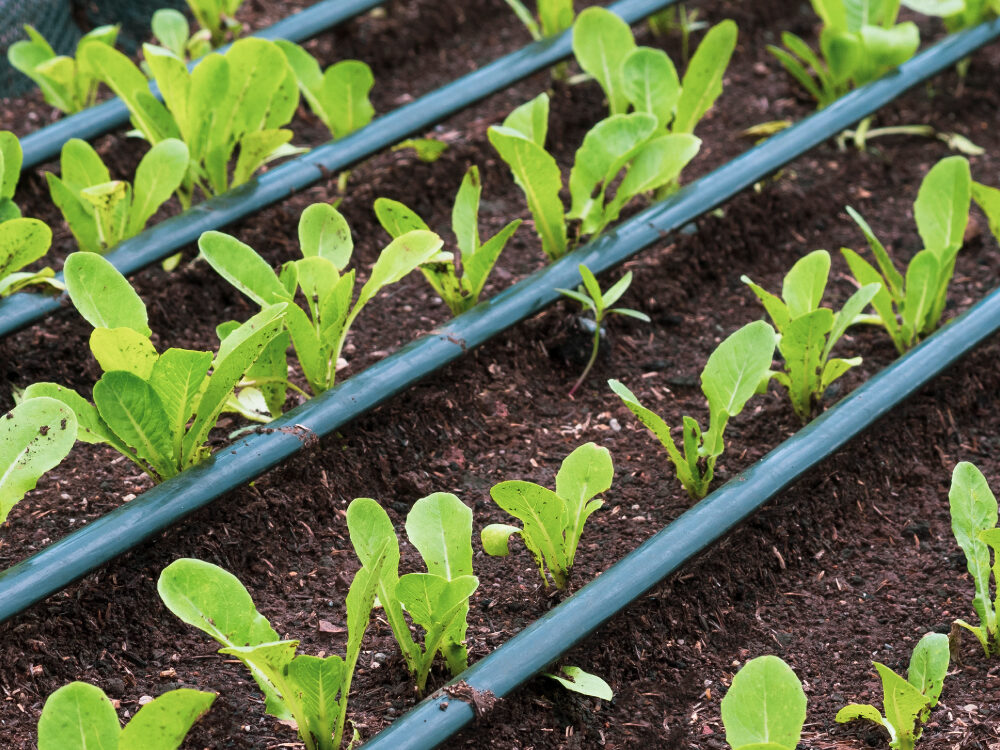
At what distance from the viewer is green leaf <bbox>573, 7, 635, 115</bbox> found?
1.93 metres

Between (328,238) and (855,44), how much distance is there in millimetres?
1104

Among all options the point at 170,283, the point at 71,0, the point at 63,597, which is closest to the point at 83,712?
the point at 63,597

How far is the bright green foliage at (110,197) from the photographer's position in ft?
5.33

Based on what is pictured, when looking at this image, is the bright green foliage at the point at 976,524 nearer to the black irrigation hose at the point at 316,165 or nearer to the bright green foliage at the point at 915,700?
the bright green foliage at the point at 915,700

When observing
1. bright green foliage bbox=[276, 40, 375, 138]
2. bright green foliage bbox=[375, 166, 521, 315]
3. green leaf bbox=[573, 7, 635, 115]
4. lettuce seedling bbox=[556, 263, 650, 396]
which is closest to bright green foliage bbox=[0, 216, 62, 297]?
bright green foliage bbox=[375, 166, 521, 315]

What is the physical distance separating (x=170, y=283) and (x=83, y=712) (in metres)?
0.89

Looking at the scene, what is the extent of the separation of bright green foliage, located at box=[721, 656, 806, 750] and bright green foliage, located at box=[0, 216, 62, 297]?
104 centimetres

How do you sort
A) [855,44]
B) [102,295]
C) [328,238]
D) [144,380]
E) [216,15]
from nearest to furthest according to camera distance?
[144,380], [102,295], [328,238], [855,44], [216,15]

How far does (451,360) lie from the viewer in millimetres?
1542

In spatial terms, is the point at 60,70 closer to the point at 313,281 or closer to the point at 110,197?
the point at 110,197

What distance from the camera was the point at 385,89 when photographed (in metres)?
2.28

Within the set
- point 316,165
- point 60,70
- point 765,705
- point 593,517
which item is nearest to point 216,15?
point 60,70

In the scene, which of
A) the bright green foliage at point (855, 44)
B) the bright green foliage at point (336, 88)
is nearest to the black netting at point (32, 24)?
the bright green foliage at point (336, 88)

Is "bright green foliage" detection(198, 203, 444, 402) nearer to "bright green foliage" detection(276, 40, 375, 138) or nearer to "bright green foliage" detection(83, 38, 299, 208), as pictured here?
"bright green foliage" detection(83, 38, 299, 208)
